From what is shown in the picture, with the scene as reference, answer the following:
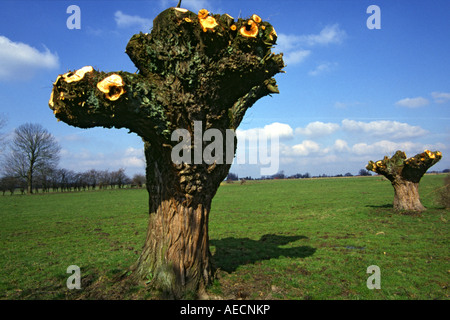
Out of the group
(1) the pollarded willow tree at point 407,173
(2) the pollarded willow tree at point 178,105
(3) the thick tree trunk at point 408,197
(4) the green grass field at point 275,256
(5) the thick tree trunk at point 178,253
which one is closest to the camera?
(2) the pollarded willow tree at point 178,105

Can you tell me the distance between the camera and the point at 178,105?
4.83 meters

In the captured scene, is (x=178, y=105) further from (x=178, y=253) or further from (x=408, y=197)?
(x=408, y=197)

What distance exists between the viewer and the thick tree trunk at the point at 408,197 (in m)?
15.7

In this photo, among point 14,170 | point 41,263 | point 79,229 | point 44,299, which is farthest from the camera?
point 14,170

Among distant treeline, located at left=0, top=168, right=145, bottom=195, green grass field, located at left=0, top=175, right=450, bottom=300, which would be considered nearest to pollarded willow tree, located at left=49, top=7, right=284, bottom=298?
green grass field, located at left=0, top=175, right=450, bottom=300

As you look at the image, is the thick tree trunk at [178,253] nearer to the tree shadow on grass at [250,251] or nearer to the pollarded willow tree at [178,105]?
the pollarded willow tree at [178,105]

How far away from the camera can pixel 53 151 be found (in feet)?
174

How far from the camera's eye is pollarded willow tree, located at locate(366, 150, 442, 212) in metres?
15.1

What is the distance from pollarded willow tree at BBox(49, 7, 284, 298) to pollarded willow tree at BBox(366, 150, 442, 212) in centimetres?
1370

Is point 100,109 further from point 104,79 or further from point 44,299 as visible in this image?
point 44,299

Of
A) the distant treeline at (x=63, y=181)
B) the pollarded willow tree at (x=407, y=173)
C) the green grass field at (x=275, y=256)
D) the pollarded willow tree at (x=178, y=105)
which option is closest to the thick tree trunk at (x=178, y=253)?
the pollarded willow tree at (x=178, y=105)

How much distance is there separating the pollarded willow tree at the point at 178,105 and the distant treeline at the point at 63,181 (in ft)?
190
